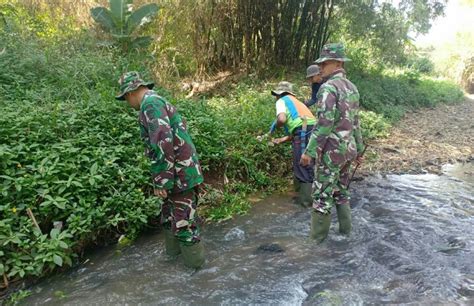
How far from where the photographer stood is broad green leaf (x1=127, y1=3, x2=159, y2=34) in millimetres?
8422

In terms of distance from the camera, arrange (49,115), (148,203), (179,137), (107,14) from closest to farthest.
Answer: (179,137)
(148,203)
(49,115)
(107,14)

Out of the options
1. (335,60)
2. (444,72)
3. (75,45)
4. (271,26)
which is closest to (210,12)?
(271,26)

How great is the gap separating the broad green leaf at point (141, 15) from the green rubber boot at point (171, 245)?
6.07 metres

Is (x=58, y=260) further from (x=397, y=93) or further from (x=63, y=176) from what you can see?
(x=397, y=93)

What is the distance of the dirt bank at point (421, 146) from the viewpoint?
6.87m

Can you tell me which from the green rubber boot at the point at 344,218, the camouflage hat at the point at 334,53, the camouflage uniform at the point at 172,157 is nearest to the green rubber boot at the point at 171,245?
the camouflage uniform at the point at 172,157

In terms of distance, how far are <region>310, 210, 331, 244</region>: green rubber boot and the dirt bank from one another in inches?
108

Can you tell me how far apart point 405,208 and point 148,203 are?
3.24 m

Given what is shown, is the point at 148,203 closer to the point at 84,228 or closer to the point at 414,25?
the point at 84,228

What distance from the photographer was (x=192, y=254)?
3568 mm

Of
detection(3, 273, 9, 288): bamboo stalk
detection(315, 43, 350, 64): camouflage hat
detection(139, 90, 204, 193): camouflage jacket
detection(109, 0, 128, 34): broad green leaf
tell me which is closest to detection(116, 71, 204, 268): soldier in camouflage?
detection(139, 90, 204, 193): camouflage jacket

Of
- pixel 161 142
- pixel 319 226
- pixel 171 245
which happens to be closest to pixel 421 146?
pixel 319 226

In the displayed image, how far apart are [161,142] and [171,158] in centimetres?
17

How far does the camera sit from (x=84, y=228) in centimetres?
371
